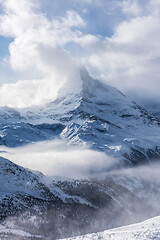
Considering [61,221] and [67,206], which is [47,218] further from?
[67,206]

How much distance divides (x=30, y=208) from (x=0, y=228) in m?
38.6

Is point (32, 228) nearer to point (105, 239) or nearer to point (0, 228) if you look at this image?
point (0, 228)

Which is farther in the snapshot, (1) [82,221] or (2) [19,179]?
(2) [19,179]

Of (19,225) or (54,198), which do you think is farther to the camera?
(54,198)

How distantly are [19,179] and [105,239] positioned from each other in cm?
15139

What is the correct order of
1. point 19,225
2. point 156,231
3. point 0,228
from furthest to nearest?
1. point 19,225
2. point 0,228
3. point 156,231

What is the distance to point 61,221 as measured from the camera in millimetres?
159125

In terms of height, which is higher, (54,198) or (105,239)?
(105,239)

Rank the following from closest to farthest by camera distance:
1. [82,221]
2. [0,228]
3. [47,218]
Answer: [0,228] → [47,218] → [82,221]

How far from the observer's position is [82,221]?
178000 millimetres

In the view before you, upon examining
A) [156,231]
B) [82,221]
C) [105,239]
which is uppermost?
[156,231]

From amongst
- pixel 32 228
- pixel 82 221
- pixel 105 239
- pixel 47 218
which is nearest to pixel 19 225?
pixel 32 228

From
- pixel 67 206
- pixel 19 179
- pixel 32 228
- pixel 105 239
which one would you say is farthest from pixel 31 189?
pixel 105 239

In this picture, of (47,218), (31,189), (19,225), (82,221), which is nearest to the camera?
(19,225)
